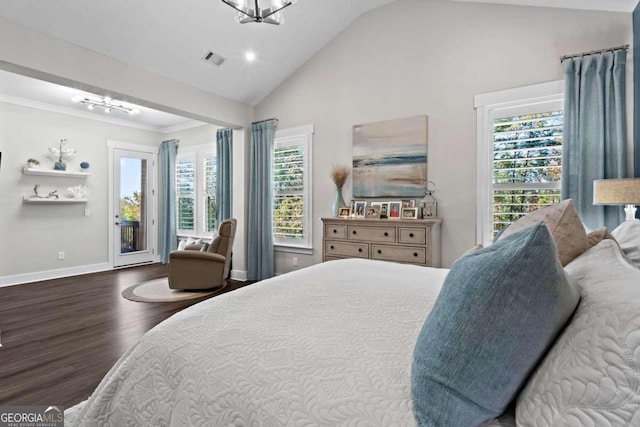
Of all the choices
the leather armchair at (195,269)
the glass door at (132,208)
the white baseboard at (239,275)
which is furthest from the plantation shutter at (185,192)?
the leather armchair at (195,269)

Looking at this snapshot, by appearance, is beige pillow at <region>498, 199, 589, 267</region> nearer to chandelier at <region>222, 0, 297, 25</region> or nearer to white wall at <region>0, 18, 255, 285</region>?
chandelier at <region>222, 0, 297, 25</region>

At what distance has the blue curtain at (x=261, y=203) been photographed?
191 inches

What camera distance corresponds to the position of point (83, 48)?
3318mm

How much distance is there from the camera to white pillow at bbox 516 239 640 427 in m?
0.50

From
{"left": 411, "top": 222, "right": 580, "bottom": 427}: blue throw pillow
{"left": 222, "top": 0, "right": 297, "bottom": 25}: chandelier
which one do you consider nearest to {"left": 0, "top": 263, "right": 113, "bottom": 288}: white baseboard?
{"left": 222, "top": 0, "right": 297, "bottom": 25}: chandelier

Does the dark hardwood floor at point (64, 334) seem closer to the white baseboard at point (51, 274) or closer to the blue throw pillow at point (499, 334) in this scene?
the white baseboard at point (51, 274)

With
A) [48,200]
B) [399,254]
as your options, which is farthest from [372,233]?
[48,200]

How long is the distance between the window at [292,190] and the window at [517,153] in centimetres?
220

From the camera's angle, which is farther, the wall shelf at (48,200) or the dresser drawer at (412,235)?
the wall shelf at (48,200)

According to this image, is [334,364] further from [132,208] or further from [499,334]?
[132,208]

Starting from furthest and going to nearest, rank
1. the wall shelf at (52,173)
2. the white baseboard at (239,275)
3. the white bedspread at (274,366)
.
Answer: the white baseboard at (239,275) → the wall shelf at (52,173) → the white bedspread at (274,366)

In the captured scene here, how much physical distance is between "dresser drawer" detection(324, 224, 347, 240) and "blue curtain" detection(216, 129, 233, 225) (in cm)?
222

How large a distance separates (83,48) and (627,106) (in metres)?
5.03

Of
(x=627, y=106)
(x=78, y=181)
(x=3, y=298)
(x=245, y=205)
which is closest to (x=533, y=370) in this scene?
(x=627, y=106)
